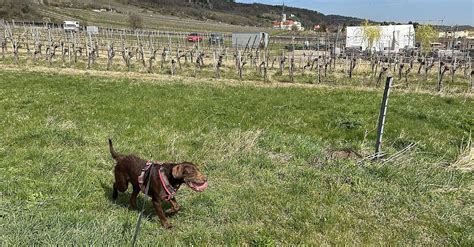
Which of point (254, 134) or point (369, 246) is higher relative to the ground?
point (254, 134)

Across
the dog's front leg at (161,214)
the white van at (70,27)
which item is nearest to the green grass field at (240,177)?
the dog's front leg at (161,214)

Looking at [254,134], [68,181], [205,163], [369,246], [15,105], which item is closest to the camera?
[369,246]

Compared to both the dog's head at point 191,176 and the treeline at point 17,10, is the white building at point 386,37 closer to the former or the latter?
the treeline at point 17,10

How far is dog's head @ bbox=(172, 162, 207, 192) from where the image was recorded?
11.5 feet

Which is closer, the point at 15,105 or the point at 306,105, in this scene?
the point at 15,105

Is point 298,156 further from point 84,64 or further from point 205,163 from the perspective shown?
point 84,64

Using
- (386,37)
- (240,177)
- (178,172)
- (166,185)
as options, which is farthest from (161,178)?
(386,37)

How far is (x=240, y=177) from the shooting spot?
5.29 meters

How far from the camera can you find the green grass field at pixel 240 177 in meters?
3.74

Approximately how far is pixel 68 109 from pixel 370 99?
9303 mm

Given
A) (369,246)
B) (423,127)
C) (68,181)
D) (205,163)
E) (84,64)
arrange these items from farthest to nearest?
1. (84,64)
2. (423,127)
3. (205,163)
4. (68,181)
5. (369,246)

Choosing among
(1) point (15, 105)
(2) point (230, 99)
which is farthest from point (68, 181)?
(2) point (230, 99)

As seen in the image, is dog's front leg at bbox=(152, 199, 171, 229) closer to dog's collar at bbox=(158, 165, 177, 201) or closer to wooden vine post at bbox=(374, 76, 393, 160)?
dog's collar at bbox=(158, 165, 177, 201)

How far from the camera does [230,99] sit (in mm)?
12125
